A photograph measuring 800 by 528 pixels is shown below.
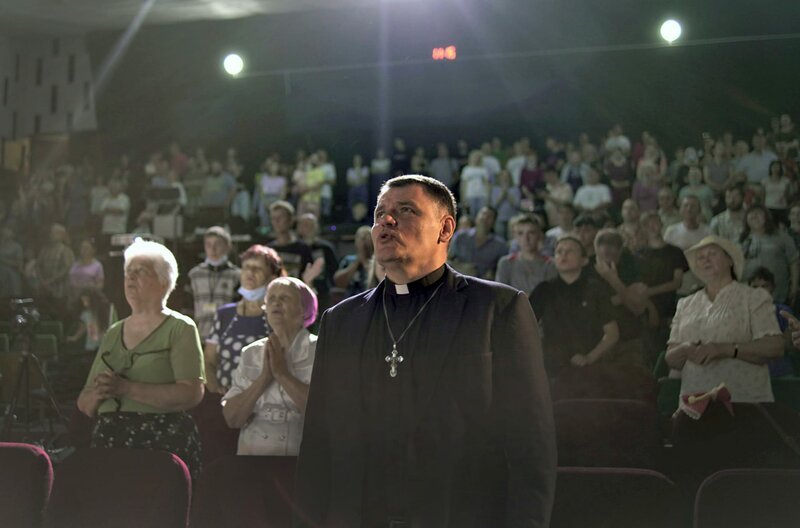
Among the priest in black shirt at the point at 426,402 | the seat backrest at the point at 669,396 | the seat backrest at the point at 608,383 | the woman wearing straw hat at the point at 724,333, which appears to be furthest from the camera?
the seat backrest at the point at 669,396

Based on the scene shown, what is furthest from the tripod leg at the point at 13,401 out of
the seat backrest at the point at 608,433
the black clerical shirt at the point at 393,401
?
the black clerical shirt at the point at 393,401

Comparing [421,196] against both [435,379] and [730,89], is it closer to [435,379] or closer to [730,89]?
[435,379]

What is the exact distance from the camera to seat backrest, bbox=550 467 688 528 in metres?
2.31

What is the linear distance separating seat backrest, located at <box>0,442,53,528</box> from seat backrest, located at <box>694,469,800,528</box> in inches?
73.9

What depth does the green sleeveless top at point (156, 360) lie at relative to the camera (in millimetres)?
2941

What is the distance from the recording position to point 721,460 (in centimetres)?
306

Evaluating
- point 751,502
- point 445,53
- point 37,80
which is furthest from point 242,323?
point 37,80

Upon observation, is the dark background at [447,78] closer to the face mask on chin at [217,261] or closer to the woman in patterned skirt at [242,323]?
the face mask on chin at [217,261]

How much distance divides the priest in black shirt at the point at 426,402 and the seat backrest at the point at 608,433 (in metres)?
1.42

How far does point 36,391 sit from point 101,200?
581cm

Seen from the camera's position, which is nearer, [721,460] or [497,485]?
[497,485]

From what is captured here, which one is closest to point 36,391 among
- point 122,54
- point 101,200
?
point 101,200

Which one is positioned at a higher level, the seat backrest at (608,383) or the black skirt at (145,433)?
the seat backrest at (608,383)

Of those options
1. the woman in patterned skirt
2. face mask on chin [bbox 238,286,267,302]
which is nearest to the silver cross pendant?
the woman in patterned skirt
